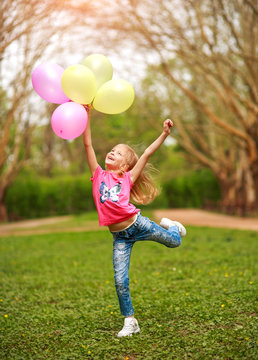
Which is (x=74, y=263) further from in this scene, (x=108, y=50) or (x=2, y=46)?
(x=108, y=50)

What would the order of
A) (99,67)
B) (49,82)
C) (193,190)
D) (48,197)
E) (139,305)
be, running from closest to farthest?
(49,82) < (99,67) < (139,305) < (48,197) < (193,190)

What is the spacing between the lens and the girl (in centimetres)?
335

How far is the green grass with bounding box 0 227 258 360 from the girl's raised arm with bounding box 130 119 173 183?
1.37 metres

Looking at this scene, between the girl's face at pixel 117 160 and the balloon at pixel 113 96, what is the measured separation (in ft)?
1.20

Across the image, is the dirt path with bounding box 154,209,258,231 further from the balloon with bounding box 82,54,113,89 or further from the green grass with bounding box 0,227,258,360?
the balloon with bounding box 82,54,113,89

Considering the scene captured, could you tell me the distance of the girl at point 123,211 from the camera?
335cm

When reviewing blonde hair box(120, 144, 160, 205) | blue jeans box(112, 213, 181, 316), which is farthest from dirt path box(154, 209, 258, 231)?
blue jeans box(112, 213, 181, 316)

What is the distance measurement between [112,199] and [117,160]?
392 millimetres

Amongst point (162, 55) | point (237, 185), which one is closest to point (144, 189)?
point (162, 55)

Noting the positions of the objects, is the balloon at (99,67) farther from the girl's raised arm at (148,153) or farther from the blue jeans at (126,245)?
the blue jeans at (126,245)

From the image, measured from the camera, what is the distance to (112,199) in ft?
11.0

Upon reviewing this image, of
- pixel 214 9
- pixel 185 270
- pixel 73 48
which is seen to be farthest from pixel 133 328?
pixel 73 48

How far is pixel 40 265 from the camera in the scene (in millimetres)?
7371

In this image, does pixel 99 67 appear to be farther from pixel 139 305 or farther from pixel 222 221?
pixel 222 221
